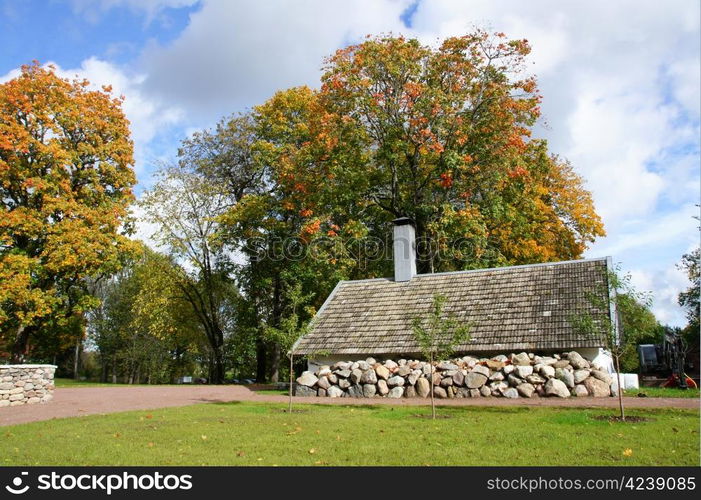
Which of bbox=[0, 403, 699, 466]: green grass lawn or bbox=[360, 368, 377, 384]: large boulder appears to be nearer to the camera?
bbox=[0, 403, 699, 466]: green grass lawn

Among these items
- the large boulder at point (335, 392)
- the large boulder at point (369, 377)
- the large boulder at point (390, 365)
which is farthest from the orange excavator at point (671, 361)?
the large boulder at point (335, 392)

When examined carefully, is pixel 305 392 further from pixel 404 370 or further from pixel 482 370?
pixel 482 370

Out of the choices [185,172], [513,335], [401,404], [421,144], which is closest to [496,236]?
[421,144]

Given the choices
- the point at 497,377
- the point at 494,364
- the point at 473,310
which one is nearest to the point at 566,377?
the point at 497,377

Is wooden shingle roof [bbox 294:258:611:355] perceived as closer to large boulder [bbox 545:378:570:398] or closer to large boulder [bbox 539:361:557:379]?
large boulder [bbox 539:361:557:379]

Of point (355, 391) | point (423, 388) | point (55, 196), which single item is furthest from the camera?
point (55, 196)

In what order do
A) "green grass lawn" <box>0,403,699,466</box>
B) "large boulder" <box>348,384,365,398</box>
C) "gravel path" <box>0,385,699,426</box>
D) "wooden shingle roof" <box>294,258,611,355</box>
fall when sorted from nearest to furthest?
"green grass lawn" <box>0,403,699,466</box>
"gravel path" <box>0,385,699,426</box>
"wooden shingle roof" <box>294,258,611,355</box>
"large boulder" <box>348,384,365,398</box>

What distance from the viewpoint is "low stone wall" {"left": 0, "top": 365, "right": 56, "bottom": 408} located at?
1444 centimetres

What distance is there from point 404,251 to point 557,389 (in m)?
8.63

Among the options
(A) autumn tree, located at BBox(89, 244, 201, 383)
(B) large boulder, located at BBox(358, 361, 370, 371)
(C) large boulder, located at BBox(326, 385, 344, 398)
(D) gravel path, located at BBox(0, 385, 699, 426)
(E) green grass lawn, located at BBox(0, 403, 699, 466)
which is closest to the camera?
(E) green grass lawn, located at BBox(0, 403, 699, 466)

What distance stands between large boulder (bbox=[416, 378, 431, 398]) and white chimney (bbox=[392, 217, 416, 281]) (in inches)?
231

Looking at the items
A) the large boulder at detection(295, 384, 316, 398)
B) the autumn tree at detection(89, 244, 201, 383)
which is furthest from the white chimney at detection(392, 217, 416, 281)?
the autumn tree at detection(89, 244, 201, 383)

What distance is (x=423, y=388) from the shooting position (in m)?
15.8

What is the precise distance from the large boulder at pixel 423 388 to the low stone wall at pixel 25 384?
1051cm
